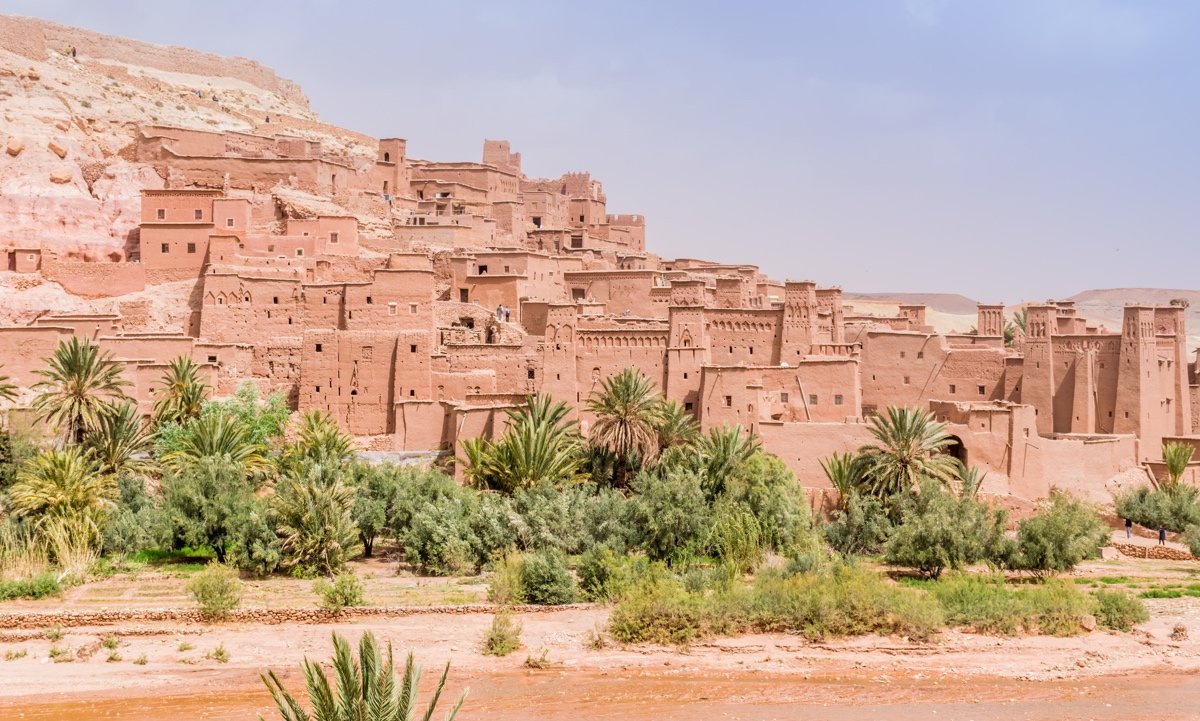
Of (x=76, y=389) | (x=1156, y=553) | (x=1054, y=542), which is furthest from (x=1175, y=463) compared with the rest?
(x=76, y=389)

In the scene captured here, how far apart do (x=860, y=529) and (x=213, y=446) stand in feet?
42.9

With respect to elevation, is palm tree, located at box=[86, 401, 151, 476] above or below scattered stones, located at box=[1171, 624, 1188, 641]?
above

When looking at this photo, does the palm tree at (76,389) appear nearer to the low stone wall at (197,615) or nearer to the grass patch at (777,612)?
the low stone wall at (197,615)

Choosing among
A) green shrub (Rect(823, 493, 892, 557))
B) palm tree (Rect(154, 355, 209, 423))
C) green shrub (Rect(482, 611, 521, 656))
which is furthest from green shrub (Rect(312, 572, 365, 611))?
green shrub (Rect(823, 493, 892, 557))

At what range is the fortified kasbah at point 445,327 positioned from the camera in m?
29.5

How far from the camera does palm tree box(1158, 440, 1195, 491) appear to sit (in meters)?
29.5

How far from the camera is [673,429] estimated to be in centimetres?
2770

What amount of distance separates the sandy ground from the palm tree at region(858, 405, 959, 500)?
4.90 m

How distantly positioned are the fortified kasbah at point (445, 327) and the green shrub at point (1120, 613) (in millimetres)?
5303

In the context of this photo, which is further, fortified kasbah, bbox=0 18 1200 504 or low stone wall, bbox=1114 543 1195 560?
fortified kasbah, bbox=0 18 1200 504

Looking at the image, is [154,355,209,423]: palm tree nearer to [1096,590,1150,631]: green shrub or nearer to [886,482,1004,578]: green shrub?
[886,482,1004,578]: green shrub

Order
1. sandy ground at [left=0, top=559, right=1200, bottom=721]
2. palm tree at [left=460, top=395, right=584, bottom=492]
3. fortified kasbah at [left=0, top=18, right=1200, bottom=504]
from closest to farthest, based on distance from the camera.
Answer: sandy ground at [left=0, top=559, right=1200, bottom=721] < palm tree at [left=460, top=395, right=584, bottom=492] < fortified kasbah at [left=0, top=18, right=1200, bottom=504]

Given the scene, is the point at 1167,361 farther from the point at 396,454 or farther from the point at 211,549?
the point at 211,549

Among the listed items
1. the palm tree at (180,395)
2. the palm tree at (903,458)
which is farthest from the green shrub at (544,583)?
the palm tree at (180,395)
